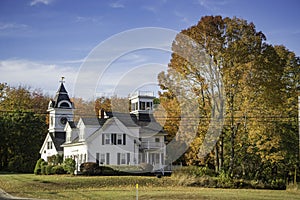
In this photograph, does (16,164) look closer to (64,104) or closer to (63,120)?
(63,120)

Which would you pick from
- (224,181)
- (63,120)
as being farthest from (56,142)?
(224,181)

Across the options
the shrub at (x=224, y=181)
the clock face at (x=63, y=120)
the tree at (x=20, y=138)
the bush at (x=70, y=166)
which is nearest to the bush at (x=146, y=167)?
the bush at (x=70, y=166)

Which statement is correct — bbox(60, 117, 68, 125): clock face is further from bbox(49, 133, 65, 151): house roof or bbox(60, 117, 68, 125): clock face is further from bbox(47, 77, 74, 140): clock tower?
bbox(49, 133, 65, 151): house roof

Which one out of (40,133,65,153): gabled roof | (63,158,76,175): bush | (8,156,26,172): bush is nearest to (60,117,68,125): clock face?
(40,133,65,153): gabled roof

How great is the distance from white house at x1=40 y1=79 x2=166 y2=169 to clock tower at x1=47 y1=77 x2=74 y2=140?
262 cm

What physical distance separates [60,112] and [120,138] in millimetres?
12739

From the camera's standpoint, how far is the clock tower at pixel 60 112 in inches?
2309

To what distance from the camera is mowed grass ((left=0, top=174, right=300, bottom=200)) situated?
26719 millimetres

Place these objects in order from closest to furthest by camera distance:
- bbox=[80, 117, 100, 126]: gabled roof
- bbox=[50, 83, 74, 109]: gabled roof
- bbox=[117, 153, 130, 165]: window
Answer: bbox=[117, 153, 130, 165]: window
bbox=[80, 117, 100, 126]: gabled roof
bbox=[50, 83, 74, 109]: gabled roof

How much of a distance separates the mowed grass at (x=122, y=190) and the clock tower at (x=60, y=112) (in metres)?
23.1

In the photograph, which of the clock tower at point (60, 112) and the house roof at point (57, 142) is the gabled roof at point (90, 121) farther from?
the clock tower at point (60, 112)

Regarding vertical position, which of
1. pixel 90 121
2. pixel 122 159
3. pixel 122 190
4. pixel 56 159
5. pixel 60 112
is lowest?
pixel 122 190

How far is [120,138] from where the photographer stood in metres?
49.4

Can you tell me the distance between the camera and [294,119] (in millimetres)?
41469
